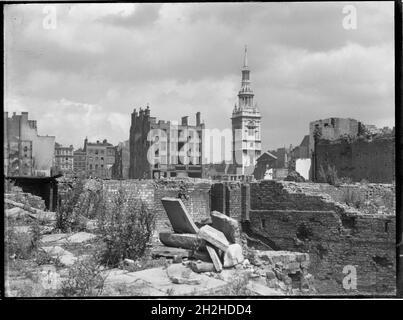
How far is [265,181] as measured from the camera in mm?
9086

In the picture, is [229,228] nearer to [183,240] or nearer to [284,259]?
[183,240]

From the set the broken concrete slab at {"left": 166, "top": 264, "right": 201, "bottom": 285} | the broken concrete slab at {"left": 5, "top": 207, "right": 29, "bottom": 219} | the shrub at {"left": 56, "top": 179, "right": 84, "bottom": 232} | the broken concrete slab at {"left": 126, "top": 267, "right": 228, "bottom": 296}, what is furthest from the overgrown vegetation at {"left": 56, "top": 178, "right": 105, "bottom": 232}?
the broken concrete slab at {"left": 166, "top": 264, "right": 201, "bottom": 285}

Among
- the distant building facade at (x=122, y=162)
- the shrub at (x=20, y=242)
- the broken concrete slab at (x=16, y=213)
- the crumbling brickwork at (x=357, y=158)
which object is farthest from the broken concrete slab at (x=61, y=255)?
the crumbling brickwork at (x=357, y=158)

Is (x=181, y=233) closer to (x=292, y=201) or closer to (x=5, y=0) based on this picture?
(x=292, y=201)

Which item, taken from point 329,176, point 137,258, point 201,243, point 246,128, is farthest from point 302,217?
A: point 137,258

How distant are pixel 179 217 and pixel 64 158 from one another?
102 inches

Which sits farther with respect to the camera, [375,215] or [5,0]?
[375,215]

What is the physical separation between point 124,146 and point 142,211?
127 centimetres

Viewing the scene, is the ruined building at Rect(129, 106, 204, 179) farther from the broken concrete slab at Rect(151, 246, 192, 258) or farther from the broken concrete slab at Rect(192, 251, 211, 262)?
the broken concrete slab at Rect(192, 251, 211, 262)

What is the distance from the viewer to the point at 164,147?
816cm

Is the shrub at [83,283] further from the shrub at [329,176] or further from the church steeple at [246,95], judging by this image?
the shrub at [329,176]

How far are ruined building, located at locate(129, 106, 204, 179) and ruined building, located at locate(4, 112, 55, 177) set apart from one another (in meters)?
1.37

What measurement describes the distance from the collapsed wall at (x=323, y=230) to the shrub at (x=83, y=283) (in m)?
3.14
